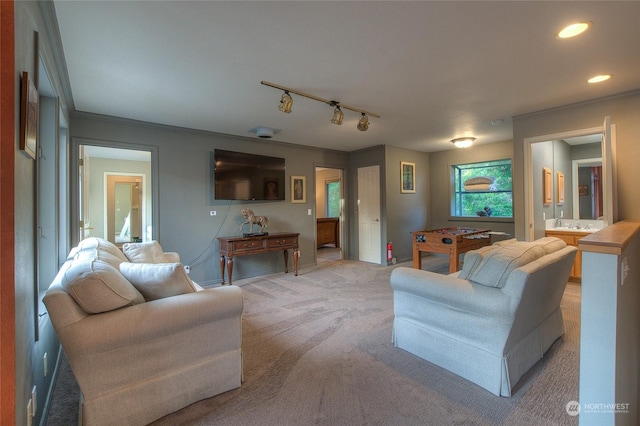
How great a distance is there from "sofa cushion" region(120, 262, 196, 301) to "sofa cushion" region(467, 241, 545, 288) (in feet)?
6.40

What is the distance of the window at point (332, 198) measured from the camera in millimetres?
9438

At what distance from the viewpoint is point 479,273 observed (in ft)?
6.36

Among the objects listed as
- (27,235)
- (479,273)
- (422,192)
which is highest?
(422,192)

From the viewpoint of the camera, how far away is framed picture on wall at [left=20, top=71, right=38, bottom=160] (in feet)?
4.10

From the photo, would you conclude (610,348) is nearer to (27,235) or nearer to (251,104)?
(27,235)

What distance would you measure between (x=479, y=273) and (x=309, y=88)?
92.1 inches

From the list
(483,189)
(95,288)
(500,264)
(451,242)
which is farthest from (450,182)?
(95,288)

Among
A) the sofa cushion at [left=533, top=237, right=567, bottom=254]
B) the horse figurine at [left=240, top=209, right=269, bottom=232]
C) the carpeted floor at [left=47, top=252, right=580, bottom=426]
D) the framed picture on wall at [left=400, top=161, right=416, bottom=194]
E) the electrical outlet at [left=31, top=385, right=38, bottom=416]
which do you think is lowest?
the carpeted floor at [left=47, top=252, right=580, bottom=426]

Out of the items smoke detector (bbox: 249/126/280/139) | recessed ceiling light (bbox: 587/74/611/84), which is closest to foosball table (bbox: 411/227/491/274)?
recessed ceiling light (bbox: 587/74/611/84)

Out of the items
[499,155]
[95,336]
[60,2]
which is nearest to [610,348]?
[95,336]

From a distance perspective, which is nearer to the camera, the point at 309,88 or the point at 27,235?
Answer: the point at 27,235

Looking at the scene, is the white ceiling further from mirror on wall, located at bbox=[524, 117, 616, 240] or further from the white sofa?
the white sofa

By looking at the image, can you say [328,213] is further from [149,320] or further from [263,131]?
[149,320]

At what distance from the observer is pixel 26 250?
1.34 metres
